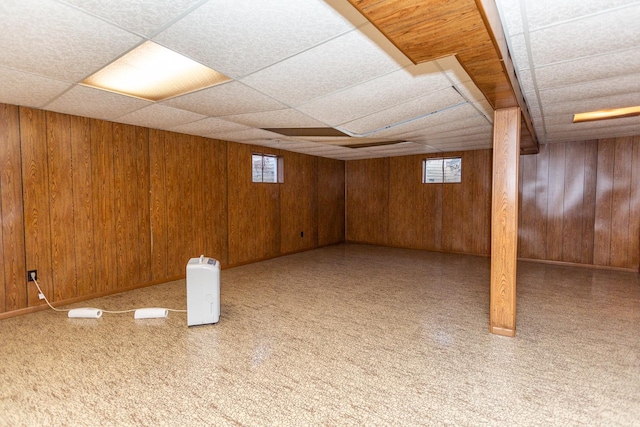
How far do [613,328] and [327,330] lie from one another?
263 cm

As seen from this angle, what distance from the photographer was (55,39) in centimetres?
189

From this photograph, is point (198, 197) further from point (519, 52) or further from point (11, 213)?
point (519, 52)

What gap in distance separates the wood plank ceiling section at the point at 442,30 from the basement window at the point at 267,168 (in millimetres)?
4455

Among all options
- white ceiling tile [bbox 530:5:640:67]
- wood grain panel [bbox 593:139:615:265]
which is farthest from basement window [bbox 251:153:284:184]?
wood grain panel [bbox 593:139:615:265]

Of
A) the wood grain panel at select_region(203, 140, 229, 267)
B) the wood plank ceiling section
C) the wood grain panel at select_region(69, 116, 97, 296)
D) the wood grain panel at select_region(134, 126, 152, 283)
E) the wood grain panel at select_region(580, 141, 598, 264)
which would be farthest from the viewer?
the wood grain panel at select_region(580, 141, 598, 264)

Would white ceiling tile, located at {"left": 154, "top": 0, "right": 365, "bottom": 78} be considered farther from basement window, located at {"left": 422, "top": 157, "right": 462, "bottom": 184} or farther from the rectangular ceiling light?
basement window, located at {"left": 422, "top": 157, "right": 462, "bottom": 184}

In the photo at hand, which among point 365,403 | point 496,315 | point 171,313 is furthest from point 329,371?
point 171,313

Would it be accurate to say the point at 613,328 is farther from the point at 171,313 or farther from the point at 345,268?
the point at 171,313

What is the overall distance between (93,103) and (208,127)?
132 cm

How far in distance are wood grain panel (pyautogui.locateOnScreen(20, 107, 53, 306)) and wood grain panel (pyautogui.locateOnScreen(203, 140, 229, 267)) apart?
1.96 meters

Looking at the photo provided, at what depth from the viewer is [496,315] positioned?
2977mm

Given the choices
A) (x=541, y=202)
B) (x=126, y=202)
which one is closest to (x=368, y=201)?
(x=541, y=202)

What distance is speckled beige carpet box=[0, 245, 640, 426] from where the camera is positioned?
1.92 m

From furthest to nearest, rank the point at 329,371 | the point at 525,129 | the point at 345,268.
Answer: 1. the point at 345,268
2. the point at 525,129
3. the point at 329,371
